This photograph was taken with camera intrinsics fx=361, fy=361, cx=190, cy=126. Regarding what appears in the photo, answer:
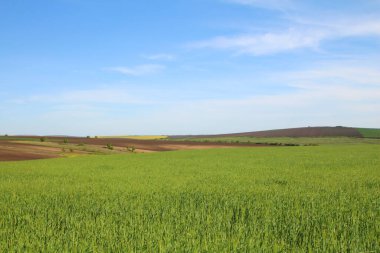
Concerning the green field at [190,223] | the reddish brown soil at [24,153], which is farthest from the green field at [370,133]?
the green field at [190,223]

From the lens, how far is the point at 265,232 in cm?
604

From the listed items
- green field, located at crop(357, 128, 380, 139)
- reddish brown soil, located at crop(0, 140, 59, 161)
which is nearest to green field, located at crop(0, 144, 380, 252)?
reddish brown soil, located at crop(0, 140, 59, 161)

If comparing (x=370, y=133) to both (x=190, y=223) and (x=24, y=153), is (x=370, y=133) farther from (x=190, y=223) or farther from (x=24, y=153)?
(x=190, y=223)

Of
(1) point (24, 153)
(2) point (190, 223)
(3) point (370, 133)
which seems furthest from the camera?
(3) point (370, 133)

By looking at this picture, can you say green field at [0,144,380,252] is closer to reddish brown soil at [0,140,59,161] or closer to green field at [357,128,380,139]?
reddish brown soil at [0,140,59,161]

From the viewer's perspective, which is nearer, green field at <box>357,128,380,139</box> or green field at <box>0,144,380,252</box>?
green field at <box>0,144,380,252</box>

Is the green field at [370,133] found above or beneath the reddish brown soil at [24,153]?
above

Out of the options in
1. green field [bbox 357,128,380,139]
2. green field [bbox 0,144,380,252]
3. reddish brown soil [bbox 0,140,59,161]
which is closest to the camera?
green field [bbox 0,144,380,252]

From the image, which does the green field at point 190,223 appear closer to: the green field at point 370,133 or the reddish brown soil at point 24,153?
the reddish brown soil at point 24,153

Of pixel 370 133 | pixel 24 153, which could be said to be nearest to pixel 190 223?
pixel 24 153

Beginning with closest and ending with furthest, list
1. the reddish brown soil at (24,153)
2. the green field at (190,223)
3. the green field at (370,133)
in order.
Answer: the green field at (190,223) → the reddish brown soil at (24,153) → the green field at (370,133)

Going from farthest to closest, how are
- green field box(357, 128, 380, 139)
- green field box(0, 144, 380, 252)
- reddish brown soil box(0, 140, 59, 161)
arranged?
green field box(357, 128, 380, 139) → reddish brown soil box(0, 140, 59, 161) → green field box(0, 144, 380, 252)

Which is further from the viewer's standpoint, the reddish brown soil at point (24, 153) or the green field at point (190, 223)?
the reddish brown soil at point (24, 153)

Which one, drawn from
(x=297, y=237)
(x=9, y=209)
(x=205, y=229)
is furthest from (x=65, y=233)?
(x=297, y=237)
